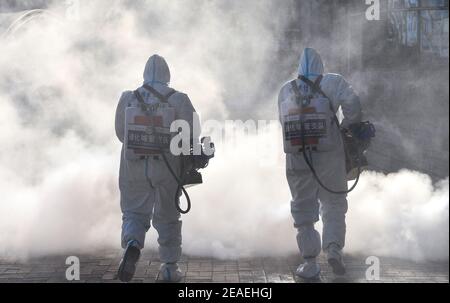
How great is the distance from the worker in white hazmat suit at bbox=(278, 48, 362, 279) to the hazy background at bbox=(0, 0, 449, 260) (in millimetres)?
767

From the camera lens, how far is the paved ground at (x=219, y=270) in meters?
4.64

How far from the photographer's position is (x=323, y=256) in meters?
5.38

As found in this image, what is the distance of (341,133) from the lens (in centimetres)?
486

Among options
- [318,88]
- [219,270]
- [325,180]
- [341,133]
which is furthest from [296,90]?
[219,270]

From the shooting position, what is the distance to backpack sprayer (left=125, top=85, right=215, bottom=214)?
4.70m

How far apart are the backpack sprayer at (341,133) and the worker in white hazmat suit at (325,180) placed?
0.13 ft

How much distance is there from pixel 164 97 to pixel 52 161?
3.39m

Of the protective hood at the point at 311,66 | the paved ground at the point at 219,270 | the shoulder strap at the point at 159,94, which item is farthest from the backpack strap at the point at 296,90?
the paved ground at the point at 219,270

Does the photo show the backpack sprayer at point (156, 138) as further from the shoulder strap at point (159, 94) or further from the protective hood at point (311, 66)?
the protective hood at point (311, 66)

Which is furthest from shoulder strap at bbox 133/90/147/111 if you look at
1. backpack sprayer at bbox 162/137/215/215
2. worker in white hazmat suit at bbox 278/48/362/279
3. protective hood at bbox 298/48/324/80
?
protective hood at bbox 298/48/324/80

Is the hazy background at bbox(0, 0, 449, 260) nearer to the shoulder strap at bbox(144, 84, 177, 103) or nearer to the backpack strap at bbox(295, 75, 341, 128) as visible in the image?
the backpack strap at bbox(295, 75, 341, 128)

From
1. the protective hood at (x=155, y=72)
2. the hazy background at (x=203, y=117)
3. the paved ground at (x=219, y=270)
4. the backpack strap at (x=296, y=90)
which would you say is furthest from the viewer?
the hazy background at (x=203, y=117)
